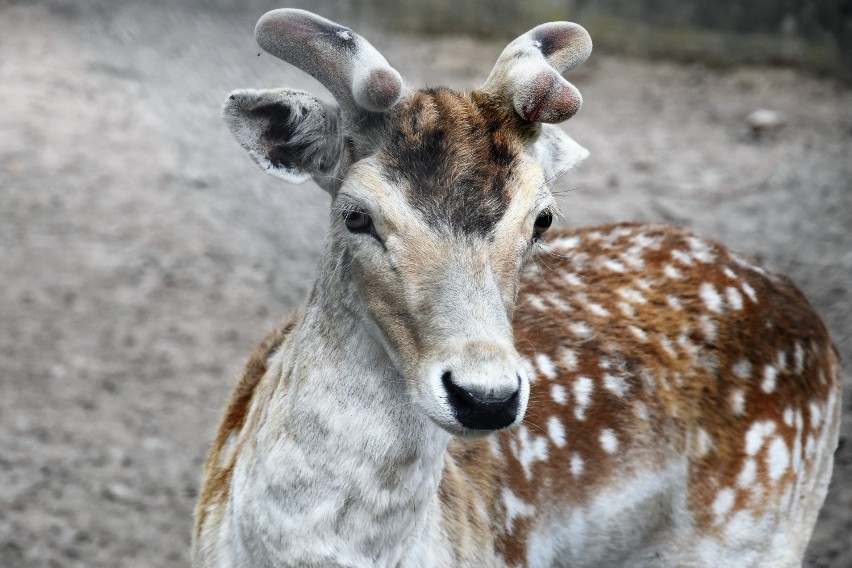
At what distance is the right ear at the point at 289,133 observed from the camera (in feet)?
8.75

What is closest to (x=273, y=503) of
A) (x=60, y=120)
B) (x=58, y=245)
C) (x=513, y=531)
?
(x=513, y=531)

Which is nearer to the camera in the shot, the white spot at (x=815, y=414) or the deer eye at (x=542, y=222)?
the deer eye at (x=542, y=222)

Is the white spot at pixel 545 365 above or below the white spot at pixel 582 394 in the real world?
above

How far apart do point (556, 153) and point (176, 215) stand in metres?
4.19

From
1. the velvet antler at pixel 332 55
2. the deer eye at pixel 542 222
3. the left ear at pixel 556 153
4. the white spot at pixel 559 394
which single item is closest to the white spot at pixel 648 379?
the white spot at pixel 559 394

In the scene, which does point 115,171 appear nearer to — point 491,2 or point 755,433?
point 491,2

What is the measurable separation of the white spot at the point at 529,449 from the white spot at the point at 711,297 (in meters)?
0.84

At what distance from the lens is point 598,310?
3.70m

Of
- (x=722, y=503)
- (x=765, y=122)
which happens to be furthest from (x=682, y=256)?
(x=765, y=122)

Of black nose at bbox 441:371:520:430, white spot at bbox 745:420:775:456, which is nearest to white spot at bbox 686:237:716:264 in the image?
white spot at bbox 745:420:775:456

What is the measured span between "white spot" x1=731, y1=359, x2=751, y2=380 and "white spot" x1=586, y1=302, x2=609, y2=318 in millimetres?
498

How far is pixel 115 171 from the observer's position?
7.05 meters

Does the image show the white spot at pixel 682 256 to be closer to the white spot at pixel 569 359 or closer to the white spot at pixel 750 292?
the white spot at pixel 750 292

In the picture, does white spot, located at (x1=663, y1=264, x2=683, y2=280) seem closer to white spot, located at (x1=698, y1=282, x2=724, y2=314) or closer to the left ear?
white spot, located at (x1=698, y1=282, x2=724, y2=314)
